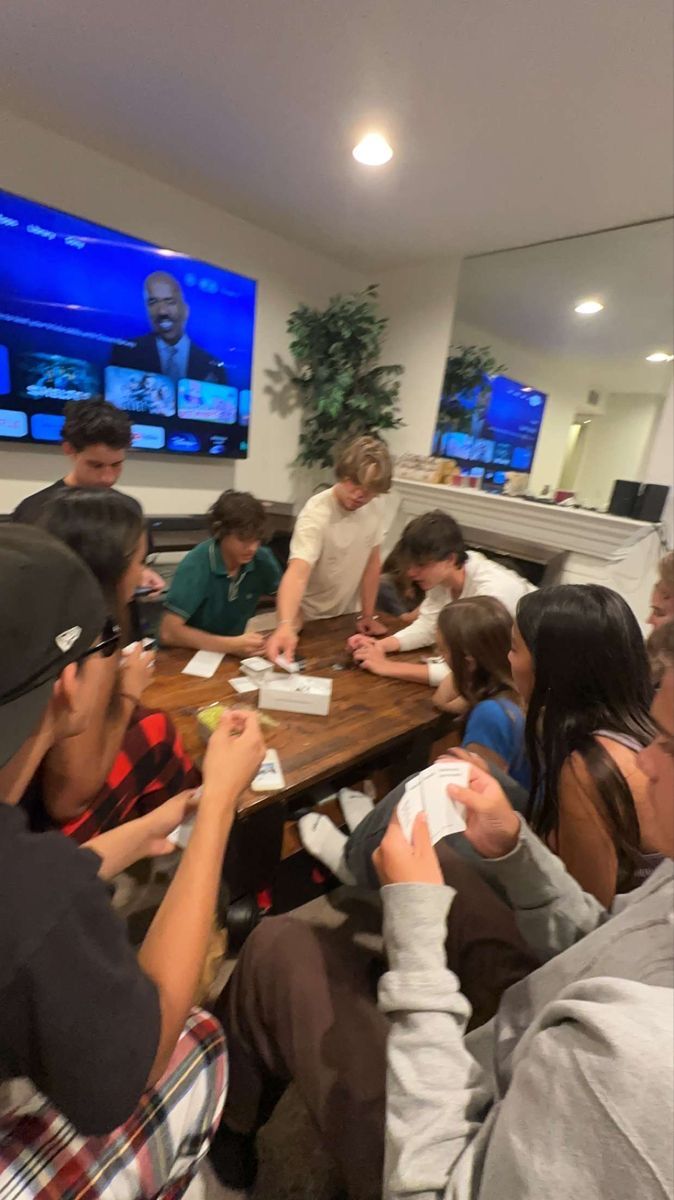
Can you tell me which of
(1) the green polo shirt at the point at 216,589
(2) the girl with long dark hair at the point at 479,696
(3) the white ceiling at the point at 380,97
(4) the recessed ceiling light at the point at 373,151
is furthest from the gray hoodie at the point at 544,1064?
(4) the recessed ceiling light at the point at 373,151


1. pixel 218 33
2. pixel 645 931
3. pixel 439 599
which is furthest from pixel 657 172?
pixel 645 931

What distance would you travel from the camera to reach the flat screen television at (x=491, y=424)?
4.15m

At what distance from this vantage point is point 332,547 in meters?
2.26

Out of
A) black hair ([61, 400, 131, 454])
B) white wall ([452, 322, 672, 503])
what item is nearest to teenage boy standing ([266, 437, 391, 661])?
black hair ([61, 400, 131, 454])

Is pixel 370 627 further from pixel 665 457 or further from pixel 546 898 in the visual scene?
pixel 665 457

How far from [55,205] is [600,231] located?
314 cm

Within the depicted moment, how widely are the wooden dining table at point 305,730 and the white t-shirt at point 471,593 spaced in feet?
1.01

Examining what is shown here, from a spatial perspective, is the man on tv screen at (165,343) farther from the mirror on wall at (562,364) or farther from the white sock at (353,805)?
the white sock at (353,805)

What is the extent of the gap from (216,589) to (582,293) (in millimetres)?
3272

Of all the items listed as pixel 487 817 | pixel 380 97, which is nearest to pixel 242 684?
pixel 487 817

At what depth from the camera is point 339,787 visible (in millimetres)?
1785

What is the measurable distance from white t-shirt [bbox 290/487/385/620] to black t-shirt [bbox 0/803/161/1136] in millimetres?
1649

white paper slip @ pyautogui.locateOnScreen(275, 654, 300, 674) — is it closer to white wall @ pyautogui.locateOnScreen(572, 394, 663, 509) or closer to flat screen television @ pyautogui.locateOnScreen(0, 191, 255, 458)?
flat screen television @ pyautogui.locateOnScreen(0, 191, 255, 458)

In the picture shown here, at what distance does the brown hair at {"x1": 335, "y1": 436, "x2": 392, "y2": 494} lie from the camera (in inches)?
81.1
